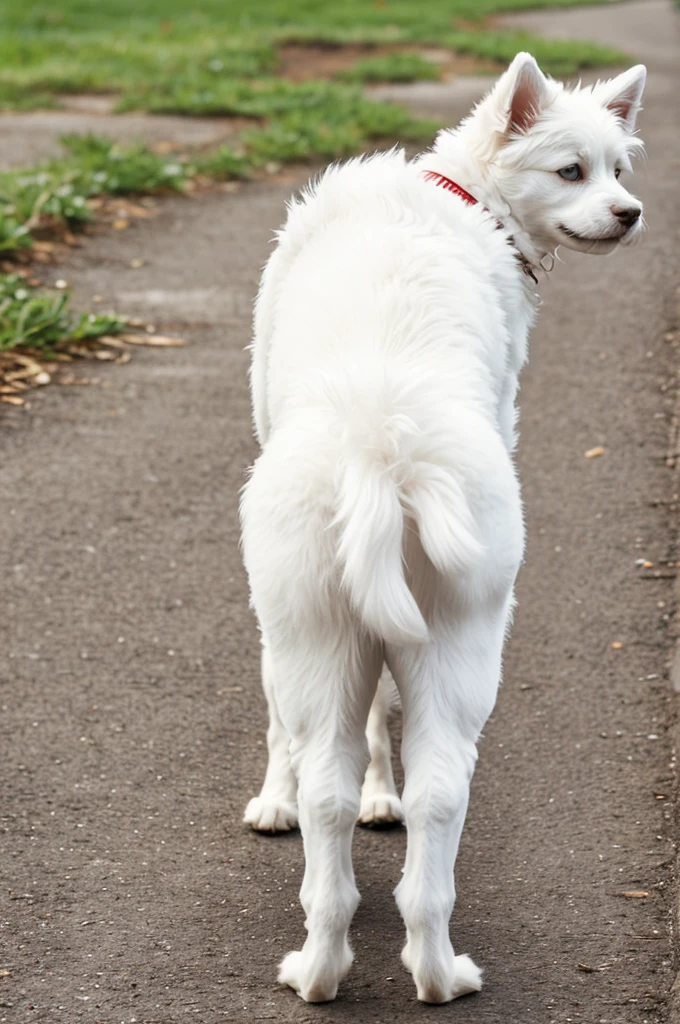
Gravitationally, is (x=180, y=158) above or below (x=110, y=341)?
above

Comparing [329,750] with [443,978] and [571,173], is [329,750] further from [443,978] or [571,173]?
[571,173]

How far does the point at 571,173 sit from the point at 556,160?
0.06 meters

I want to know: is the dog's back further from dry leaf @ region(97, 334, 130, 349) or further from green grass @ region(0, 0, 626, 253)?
green grass @ region(0, 0, 626, 253)

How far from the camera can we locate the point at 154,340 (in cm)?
802

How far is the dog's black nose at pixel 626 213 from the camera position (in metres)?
4.03

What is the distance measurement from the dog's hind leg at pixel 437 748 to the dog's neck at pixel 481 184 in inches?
59.0

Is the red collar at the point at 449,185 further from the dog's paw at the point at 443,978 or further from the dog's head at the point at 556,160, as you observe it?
the dog's paw at the point at 443,978

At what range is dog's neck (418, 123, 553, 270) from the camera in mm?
4164

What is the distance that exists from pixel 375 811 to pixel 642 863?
0.80 m

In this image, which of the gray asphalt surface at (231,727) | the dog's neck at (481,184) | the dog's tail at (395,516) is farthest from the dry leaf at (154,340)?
the dog's tail at (395,516)

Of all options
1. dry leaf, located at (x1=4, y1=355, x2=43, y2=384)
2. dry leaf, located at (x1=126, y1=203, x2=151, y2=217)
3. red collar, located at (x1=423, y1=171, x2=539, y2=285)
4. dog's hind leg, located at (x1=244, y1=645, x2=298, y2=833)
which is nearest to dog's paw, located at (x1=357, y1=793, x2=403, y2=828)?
dog's hind leg, located at (x1=244, y1=645, x2=298, y2=833)

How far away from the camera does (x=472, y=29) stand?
18953mm

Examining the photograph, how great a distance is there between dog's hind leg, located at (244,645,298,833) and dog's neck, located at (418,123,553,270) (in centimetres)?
148

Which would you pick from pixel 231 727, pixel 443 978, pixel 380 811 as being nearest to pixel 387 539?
pixel 443 978
